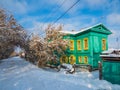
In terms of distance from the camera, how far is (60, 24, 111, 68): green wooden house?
74.6 feet

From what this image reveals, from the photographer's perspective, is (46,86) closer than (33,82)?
Yes

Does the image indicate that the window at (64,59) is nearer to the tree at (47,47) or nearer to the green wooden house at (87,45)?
the green wooden house at (87,45)

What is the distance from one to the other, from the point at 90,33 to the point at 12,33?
10.5 m

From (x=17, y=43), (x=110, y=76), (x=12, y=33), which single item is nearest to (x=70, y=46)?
(x=17, y=43)

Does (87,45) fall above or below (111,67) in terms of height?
above

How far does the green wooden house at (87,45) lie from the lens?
22.8 meters

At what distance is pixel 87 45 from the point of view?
2339 cm

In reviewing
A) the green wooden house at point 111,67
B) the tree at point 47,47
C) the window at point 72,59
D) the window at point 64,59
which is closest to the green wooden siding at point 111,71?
the green wooden house at point 111,67

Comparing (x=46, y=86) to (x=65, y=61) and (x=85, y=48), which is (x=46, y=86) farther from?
(x=65, y=61)

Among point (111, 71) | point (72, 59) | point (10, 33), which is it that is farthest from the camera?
point (72, 59)

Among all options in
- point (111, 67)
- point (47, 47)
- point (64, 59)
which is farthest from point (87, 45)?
point (111, 67)

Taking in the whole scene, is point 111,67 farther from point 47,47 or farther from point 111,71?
point 47,47

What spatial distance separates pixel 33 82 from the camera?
1095cm

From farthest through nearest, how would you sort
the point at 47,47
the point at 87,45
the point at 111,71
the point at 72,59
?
the point at 72,59 < the point at 87,45 < the point at 47,47 < the point at 111,71
